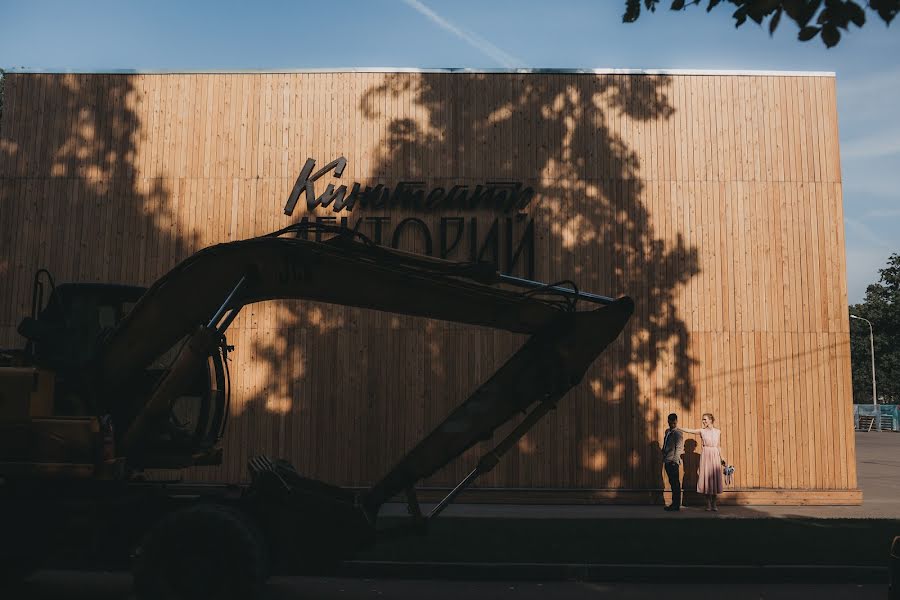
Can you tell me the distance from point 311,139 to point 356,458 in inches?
255

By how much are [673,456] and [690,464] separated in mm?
1346

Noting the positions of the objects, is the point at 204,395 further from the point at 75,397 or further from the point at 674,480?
the point at 674,480

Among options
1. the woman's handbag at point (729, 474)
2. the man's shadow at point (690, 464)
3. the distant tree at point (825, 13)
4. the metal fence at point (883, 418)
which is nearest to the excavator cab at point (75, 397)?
the distant tree at point (825, 13)

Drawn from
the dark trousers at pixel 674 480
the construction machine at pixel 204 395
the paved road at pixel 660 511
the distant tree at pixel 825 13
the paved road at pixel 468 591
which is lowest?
the paved road at pixel 468 591

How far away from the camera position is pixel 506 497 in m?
15.8

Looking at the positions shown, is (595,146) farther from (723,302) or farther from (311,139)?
(311,139)

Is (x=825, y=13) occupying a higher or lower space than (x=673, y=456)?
higher

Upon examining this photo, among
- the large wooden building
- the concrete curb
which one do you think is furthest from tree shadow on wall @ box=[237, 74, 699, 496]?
the concrete curb

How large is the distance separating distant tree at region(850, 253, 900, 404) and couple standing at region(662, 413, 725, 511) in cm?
6793

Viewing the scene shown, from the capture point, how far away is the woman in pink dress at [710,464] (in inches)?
597

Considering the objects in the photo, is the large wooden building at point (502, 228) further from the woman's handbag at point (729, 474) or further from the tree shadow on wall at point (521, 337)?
the woman's handbag at point (729, 474)

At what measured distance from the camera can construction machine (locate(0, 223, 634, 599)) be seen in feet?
23.7

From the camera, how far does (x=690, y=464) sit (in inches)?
642

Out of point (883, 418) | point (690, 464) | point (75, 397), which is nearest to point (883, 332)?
point (883, 418)
